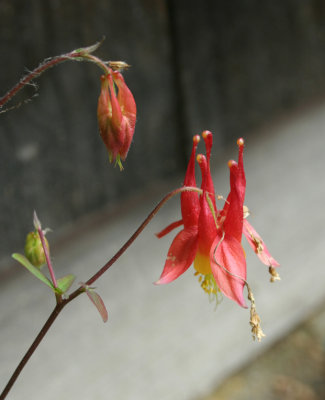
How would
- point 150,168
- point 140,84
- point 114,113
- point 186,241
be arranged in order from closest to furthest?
1. point 114,113
2. point 186,241
3. point 140,84
4. point 150,168

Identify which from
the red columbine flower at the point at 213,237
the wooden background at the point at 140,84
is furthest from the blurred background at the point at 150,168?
the red columbine flower at the point at 213,237

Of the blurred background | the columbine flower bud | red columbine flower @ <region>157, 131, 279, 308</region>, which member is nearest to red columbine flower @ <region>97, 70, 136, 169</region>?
red columbine flower @ <region>157, 131, 279, 308</region>

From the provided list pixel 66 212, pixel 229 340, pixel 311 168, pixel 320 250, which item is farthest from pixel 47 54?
pixel 320 250

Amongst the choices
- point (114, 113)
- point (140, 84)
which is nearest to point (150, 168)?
point (140, 84)

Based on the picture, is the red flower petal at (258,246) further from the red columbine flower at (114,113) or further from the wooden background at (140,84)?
the wooden background at (140,84)

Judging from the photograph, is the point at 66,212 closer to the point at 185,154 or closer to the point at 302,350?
the point at 185,154

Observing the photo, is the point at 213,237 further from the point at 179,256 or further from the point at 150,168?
the point at 150,168

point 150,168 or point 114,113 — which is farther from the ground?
point 114,113

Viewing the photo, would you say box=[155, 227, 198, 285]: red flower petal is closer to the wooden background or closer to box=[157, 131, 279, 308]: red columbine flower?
box=[157, 131, 279, 308]: red columbine flower
